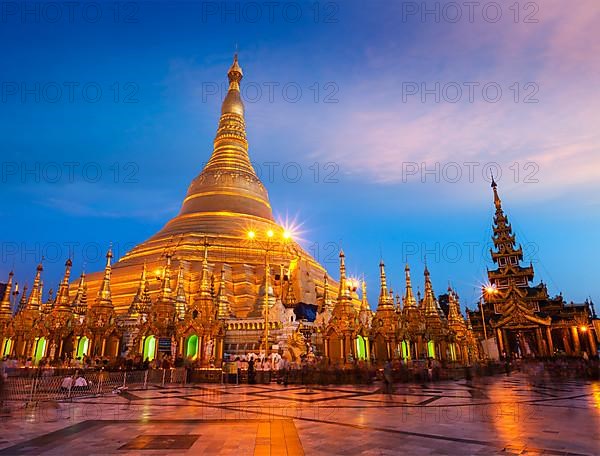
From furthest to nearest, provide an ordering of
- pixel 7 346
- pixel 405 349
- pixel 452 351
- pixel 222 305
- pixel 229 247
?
pixel 229 247 → pixel 222 305 → pixel 452 351 → pixel 7 346 → pixel 405 349

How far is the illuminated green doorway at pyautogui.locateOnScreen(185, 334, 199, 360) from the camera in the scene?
77.6 ft

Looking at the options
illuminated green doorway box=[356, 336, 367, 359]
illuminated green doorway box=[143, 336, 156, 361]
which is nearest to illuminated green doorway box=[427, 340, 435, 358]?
illuminated green doorway box=[356, 336, 367, 359]

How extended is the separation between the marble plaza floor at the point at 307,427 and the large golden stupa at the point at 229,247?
863 inches

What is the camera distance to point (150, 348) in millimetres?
24641

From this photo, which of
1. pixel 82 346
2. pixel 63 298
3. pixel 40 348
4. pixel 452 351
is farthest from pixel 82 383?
pixel 452 351

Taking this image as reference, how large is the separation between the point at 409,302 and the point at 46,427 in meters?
24.9

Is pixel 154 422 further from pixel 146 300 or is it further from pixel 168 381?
pixel 146 300

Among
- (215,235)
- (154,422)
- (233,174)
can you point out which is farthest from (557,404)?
(233,174)

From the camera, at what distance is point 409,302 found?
95.0ft

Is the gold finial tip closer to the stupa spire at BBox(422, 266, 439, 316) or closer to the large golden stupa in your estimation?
the large golden stupa

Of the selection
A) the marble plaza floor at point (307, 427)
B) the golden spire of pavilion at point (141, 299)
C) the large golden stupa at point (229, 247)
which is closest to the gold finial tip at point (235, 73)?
the large golden stupa at point (229, 247)

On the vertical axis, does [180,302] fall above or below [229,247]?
below

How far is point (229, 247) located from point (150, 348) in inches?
695

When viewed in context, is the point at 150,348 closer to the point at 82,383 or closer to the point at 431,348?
the point at 82,383
